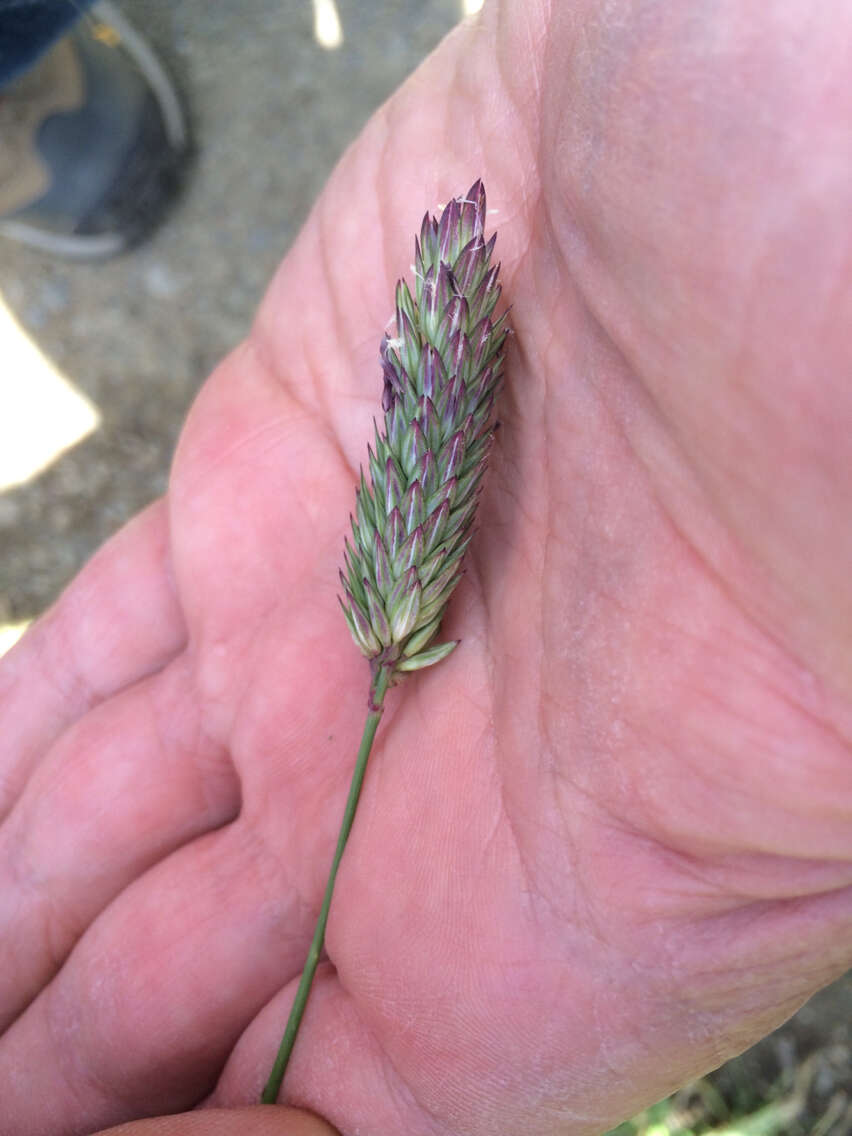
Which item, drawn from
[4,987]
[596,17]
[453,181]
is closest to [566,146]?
[596,17]

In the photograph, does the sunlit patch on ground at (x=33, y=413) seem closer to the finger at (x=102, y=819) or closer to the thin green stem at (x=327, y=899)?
the finger at (x=102, y=819)

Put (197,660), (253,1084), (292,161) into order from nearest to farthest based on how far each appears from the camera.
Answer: (253,1084) → (197,660) → (292,161)

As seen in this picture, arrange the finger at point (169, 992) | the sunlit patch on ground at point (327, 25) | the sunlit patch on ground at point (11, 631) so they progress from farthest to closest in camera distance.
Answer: the sunlit patch on ground at point (327, 25) → the sunlit patch on ground at point (11, 631) → the finger at point (169, 992)

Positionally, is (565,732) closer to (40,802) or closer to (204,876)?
(204,876)

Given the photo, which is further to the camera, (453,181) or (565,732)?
(453,181)

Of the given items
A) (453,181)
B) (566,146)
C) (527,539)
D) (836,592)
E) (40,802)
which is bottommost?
(836,592)

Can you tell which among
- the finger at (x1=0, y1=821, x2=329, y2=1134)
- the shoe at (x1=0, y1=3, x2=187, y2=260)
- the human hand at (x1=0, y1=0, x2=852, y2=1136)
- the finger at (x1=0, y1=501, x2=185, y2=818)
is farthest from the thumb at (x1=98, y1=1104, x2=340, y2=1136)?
the shoe at (x1=0, y1=3, x2=187, y2=260)

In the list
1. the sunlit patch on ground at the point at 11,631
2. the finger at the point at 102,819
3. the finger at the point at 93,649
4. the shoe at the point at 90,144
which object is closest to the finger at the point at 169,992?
the finger at the point at 102,819
